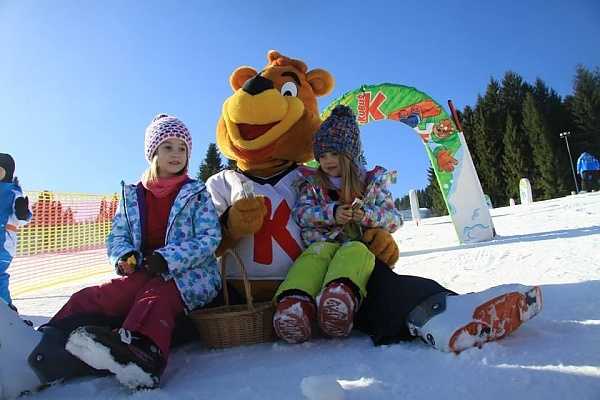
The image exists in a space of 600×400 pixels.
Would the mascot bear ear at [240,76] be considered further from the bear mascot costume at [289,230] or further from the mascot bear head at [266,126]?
the mascot bear head at [266,126]

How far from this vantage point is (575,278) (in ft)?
8.45

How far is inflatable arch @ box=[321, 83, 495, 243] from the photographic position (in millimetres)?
6203

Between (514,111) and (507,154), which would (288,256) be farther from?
(514,111)

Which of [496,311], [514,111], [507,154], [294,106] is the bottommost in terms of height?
[496,311]

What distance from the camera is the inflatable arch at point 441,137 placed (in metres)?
6.20

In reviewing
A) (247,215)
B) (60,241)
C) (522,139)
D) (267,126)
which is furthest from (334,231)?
(522,139)

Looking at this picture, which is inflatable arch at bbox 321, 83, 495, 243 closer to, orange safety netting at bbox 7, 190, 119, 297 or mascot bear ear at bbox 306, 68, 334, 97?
mascot bear ear at bbox 306, 68, 334, 97

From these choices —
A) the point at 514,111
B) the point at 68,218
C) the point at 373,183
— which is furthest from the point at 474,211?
the point at 514,111

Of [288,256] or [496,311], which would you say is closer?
[496,311]

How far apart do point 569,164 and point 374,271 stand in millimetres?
31836

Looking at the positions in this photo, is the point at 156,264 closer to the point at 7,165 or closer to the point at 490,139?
the point at 7,165

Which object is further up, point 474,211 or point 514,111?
point 514,111

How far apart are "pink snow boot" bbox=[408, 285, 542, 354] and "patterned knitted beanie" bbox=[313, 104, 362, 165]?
1.08 metres

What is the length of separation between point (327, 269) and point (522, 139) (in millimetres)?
33763
